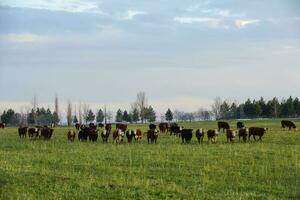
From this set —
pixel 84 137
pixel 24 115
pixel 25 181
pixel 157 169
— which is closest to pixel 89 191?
pixel 25 181

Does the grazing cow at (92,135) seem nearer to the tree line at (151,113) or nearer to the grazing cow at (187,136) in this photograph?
the grazing cow at (187,136)

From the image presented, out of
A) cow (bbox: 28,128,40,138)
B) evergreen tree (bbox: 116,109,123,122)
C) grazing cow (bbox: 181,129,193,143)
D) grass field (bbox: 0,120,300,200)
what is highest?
evergreen tree (bbox: 116,109,123,122)

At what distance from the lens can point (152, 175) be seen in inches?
661

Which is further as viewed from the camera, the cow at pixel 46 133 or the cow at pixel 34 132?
the cow at pixel 34 132

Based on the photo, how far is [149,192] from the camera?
13.5 m

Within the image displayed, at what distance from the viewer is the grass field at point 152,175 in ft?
44.4

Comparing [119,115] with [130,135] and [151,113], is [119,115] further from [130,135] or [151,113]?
[130,135]

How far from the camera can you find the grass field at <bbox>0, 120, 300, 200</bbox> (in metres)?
13.5

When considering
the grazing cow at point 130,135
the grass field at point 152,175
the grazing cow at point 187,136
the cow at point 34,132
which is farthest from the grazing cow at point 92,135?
the grass field at point 152,175

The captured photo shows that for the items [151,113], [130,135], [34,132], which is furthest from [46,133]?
[151,113]

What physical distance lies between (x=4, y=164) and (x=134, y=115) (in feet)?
365

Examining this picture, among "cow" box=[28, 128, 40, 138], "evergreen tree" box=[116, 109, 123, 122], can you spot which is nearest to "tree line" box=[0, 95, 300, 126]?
"evergreen tree" box=[116, 109, 123, 122]

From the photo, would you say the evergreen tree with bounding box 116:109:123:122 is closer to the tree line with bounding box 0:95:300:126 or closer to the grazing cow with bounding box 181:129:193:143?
the tree line with bounding box 0:95:300:126

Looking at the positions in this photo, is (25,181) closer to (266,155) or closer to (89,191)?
(89,191)
